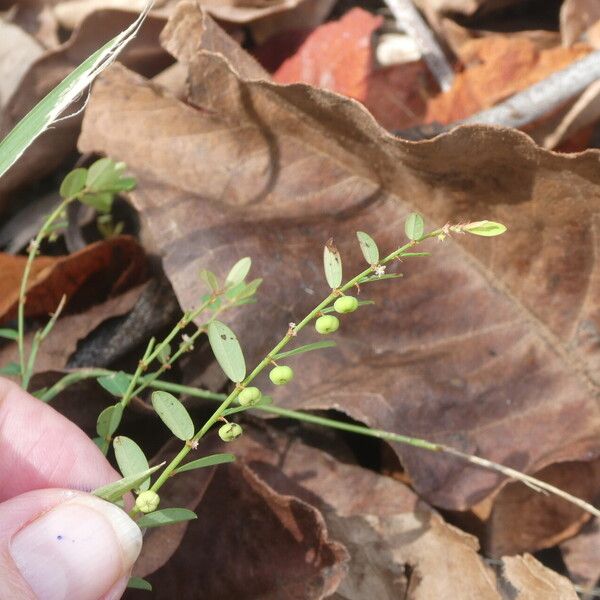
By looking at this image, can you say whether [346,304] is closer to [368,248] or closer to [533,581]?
[368,248]

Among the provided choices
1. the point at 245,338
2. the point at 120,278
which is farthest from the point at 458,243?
the point at 120,278

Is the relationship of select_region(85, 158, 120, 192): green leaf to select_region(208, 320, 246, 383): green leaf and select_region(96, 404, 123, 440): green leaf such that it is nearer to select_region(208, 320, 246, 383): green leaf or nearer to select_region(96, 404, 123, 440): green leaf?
select_region(96, 404, 123, 440): green leaf

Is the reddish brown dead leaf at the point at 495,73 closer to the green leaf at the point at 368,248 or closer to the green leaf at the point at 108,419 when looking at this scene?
the green leaf at the point at 368,248

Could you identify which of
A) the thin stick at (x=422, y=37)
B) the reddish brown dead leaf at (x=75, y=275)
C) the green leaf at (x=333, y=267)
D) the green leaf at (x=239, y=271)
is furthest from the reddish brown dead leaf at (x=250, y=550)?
the thin stick at (x=422, y=37)

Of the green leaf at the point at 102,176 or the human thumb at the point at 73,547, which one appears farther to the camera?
the green leaf at the point at 102,176

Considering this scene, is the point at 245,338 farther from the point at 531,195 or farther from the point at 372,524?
the point at 531,195

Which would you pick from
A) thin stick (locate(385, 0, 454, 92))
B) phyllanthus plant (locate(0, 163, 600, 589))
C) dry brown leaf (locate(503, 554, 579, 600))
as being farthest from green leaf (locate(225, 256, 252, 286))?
thin stick (locate(385, 0, 454, 92))
